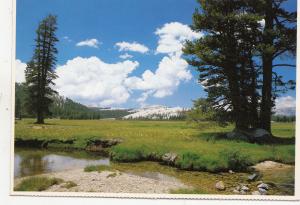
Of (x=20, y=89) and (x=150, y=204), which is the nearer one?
(x=150, y=204)

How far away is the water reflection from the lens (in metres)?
11.4

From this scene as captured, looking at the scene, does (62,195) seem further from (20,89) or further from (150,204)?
(20,89)

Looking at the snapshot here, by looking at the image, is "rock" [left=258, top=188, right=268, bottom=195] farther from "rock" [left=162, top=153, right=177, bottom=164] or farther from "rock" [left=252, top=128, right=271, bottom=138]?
"rock" [left=162, top=153, right=177, bottom=164]

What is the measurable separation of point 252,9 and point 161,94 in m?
3.23

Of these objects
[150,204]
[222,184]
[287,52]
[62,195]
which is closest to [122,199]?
[150,204]

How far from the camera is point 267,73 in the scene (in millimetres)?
11438

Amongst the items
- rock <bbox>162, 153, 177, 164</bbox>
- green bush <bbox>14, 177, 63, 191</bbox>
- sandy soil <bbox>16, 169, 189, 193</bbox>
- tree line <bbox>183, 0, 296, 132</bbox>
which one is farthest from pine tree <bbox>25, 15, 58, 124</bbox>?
tree line <bbox>183, 0, 296, 132</bbox>

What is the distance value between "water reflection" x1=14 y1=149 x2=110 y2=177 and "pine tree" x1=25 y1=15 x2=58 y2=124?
3.09 ft

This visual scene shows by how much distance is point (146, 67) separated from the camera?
38.4 feet

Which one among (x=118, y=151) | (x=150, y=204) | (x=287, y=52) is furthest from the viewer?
(x=118, y=151)

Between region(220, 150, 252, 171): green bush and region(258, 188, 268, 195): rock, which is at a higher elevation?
region(220, 150, 252, 171): green bush

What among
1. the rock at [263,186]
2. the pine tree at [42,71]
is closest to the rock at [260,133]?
the rock at [263,186]

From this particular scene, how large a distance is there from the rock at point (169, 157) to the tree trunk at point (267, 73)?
95.7 inches

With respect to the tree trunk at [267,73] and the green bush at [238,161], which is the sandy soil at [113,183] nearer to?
the green bush at [238,161]
